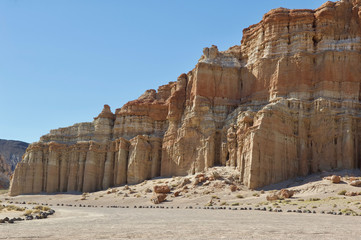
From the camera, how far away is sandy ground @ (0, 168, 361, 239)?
59.6ft

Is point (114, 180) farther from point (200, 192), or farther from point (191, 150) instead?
point (200, 192)

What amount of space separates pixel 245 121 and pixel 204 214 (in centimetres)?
2629

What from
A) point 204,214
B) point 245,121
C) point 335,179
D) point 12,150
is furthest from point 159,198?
point 12,150

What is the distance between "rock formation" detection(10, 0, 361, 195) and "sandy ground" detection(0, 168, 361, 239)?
165 inches

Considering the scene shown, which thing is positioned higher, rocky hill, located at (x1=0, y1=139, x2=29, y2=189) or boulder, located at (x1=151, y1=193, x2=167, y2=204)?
rocky hill, located at (x1=0, y1=139, x2=29, y2=189)

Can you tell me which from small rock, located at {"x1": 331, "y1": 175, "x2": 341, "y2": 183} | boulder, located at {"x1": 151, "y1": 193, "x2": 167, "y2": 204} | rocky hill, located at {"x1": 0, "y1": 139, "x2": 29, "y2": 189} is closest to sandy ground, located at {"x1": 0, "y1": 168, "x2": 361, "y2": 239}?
small rock, located at {"x1": 331, "y1": 175, "x2": 341, "y2": 183}

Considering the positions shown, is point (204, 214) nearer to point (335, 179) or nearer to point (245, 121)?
point (335, 179)

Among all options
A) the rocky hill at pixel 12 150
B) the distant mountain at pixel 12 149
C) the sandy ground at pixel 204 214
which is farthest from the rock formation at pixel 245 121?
the distant mountain at pixel 12 149

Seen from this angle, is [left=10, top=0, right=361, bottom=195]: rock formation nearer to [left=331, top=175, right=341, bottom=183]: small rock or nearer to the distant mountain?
[left=331, top=175, right=341, bottom=183]: small rock

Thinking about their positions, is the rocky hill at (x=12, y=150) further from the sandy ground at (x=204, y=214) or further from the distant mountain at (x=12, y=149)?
the sandy ground at (x=204, y=214)

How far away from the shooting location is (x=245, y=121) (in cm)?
5606

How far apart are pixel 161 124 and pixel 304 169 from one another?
3169 centimetres

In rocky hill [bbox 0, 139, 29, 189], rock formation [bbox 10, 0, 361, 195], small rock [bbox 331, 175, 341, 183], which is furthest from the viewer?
rocky hill [bbox 0, 139, 29, 189]

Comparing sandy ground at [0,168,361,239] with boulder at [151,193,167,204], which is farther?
boulder at [151,193,167,204]
